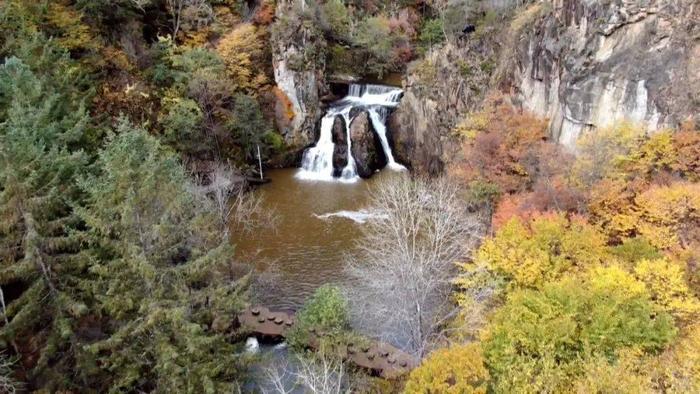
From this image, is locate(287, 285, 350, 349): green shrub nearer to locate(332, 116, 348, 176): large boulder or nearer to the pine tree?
the pine tree


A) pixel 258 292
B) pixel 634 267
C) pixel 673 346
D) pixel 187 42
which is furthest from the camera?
pixel 187 42

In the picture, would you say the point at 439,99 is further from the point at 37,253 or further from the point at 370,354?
the point at 37,253

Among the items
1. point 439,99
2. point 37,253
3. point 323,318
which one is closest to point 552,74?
point 439,99

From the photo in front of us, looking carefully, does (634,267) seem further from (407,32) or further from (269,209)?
(407,32)

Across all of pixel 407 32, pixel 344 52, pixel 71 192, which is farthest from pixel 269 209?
pixel 407 32

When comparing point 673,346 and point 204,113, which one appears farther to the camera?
point 204,113

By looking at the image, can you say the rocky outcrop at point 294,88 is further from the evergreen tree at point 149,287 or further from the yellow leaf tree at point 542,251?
the evergreen tree at point 149,287
